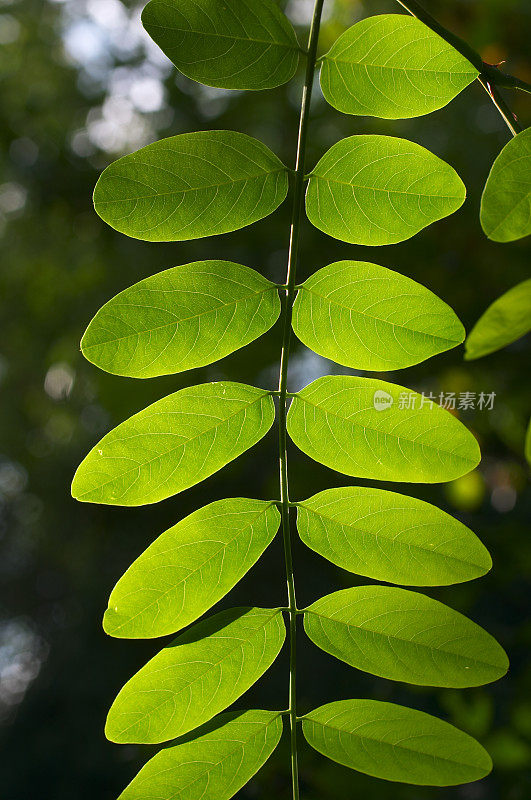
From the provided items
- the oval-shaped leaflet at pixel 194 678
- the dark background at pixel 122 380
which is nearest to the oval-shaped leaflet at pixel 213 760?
the oval-shaped leaflet at pixel 194 678

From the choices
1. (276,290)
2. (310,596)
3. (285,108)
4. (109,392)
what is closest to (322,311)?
(276,290)

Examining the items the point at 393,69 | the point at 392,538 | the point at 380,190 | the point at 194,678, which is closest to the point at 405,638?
the point at 392,538

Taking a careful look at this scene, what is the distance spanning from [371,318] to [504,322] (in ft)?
0.55

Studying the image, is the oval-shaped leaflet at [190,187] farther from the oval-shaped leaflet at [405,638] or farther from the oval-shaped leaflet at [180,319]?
the oval-shaped leaflet at [405,638]

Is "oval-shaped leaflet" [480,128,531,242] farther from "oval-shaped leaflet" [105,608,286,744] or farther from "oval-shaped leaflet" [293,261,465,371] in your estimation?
"oval-shaped leaflet" [105,608,286,744]

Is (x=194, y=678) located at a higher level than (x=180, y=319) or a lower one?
lower

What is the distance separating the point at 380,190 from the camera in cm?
62

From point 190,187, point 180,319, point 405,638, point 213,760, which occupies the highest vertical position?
point 190,187

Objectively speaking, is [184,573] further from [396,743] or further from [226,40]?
[226,40]

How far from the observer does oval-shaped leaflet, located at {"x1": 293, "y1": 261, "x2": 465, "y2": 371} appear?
0.60 m

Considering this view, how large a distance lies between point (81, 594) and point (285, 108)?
2.24 meters

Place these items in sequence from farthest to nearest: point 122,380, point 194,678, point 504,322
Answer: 1. point 122,380
2. point 194,678
3. point 504,322

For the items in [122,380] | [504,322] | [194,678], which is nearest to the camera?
[504,322]

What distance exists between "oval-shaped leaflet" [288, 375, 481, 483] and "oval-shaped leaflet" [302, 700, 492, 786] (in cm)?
21
